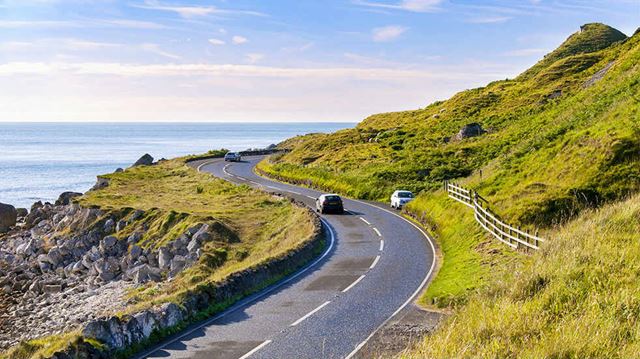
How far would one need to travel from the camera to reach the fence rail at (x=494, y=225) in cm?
2489

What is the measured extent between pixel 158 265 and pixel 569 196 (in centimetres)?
2461

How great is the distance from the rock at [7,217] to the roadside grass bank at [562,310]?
53.3 metres

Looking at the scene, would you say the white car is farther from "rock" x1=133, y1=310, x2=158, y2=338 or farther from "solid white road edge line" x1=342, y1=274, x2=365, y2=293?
"rock" x1=133, y1=310, x2=158, y2=338

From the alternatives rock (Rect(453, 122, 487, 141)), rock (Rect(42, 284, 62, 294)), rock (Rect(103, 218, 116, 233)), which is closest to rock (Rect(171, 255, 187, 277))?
rock (Rect(42, 284, 62, 294))

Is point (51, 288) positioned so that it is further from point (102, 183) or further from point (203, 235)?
point (102, 183)

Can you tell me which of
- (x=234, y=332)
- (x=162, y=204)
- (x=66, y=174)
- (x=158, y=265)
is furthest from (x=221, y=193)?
(x=66, y=174)

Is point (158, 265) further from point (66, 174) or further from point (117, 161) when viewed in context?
point (117, 161)

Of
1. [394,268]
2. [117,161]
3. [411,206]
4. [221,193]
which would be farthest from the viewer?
[117,161]

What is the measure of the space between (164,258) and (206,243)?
3312 mm

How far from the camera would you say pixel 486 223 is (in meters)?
31.1

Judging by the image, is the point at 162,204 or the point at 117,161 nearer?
the point at 162,204

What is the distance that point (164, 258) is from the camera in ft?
129

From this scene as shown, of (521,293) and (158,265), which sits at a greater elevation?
(521,293)

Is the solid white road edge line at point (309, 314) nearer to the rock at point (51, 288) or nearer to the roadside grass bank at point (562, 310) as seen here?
the roadside grass bank at point (562, 310)
